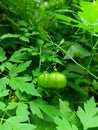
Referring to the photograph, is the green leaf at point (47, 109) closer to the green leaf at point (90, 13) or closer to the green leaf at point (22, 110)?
the green leaf at point (22, 110)

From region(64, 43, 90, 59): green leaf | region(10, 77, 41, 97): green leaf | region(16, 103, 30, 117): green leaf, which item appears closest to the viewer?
region(16, 103, 30, 117): green leaf

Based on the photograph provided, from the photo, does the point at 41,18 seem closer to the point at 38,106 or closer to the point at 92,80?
the point at 92,80

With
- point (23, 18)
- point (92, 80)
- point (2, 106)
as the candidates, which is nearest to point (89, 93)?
point (92, 80)

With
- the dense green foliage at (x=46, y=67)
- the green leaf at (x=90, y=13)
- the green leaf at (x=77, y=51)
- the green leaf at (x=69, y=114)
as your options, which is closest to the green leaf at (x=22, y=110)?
the dense green foliage at (x=46, y=67)

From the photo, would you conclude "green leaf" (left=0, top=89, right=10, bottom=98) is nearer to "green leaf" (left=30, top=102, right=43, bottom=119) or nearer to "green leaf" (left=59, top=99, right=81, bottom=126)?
"green leaf" (left=30, top=102, right=43, bottom=119)

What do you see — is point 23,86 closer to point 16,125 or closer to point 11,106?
point 11,106

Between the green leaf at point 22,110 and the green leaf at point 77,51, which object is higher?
the green leaf at point 77,51

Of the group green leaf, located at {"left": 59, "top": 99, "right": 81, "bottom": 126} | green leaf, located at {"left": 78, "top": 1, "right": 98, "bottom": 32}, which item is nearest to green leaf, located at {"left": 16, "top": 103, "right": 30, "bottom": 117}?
green leaf, located at {"left": 59, "top": 99, "right": 81, "bottom": 126}

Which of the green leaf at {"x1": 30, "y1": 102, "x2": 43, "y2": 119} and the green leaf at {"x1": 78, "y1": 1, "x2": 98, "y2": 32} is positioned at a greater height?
the green leaf at {"x1": 78, "y1": 1, "x2": 98, "y2": 32}

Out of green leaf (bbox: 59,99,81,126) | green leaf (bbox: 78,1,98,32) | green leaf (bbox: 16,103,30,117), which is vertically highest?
green leaf (bbox: 78,1,98,32)
